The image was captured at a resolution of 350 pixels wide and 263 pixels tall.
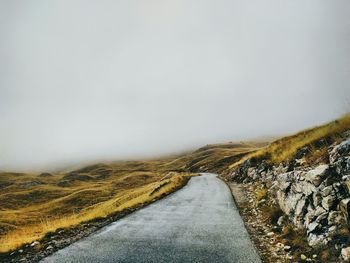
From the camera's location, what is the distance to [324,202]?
1303 cm

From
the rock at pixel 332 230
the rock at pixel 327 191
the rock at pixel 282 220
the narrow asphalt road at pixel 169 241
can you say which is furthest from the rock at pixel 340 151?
the narrow asphalt road at pixel 169 241

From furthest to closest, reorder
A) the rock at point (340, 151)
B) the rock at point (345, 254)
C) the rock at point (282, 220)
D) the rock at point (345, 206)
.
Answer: the rock at point (282, 220)
the rock at point (340, 151)
the rock at point (345, 206)
the rock at point (345, 254)

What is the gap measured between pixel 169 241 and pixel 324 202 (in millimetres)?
6860

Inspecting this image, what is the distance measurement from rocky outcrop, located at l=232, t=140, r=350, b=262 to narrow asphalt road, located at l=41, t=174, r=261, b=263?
2558 mm

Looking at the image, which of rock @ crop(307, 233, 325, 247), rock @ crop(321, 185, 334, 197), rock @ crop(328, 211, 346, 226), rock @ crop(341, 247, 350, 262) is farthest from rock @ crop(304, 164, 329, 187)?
rock @ crop(341, 247, 350, 262)

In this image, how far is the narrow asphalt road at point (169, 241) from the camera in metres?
12.5

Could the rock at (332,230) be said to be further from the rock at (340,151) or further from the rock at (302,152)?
the rock at (302,152)

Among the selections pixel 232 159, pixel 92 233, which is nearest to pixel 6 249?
pixel 92 233

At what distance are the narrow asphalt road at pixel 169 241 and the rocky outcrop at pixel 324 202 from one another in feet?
8.39

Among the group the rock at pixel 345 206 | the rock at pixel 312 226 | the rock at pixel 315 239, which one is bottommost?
the rock at pixel 315 239

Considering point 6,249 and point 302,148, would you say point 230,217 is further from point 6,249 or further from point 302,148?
point 6,249

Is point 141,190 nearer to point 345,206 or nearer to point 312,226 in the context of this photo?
point 312,226

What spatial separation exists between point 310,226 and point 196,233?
218 inches

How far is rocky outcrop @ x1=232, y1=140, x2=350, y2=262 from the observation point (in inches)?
461
